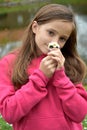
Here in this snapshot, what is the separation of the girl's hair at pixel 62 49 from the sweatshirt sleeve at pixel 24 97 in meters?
0.14

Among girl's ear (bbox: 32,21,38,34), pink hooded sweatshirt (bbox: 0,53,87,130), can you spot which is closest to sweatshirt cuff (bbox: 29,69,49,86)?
pink hooded sweatshirt (bbox: 0,53,87,130)

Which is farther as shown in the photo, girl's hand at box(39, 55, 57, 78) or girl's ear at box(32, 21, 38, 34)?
girl's ear at box(32, 21, 38, 34)

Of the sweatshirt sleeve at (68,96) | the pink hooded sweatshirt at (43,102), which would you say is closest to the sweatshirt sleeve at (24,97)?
the pink hooded sweatshirt at (43,102)

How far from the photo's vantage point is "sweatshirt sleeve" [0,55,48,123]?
3197mm

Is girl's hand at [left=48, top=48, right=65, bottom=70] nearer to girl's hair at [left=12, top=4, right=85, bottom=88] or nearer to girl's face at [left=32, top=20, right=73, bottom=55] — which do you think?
girl's face at [left=32, top=20, right=73, bottom=55]

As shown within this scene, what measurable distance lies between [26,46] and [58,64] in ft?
1.46

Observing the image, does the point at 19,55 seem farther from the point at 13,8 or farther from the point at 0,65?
the point at 13,8

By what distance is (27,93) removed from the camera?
3.21 meters

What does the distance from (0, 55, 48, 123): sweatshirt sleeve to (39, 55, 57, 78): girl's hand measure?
0.04 metres

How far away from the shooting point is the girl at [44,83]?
321 cm

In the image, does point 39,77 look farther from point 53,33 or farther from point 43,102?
point 53,33

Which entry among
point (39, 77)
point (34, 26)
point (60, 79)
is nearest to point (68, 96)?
point (60, 79)

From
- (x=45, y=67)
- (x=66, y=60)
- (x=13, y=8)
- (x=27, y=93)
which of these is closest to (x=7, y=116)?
(x=27, y=93)

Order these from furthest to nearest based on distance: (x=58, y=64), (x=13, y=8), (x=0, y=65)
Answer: (x=13, y=8) → (x=0, y=65) → (x=58, y=64)
